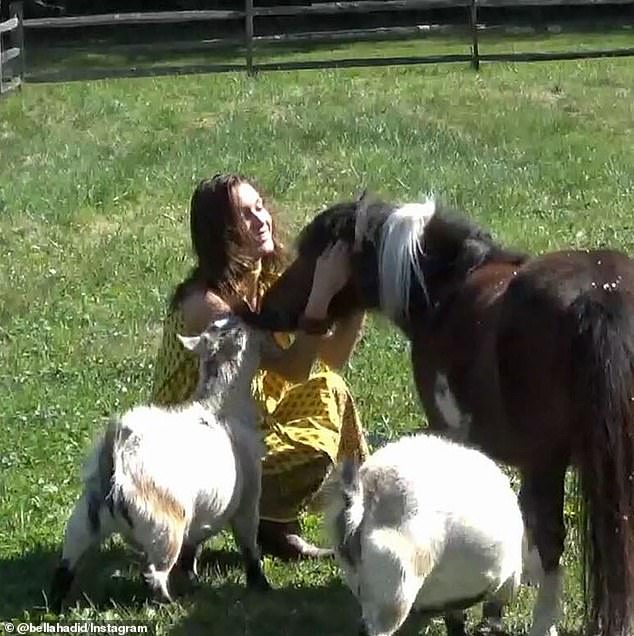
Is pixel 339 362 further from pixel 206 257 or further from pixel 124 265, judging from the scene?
pixel 124 265

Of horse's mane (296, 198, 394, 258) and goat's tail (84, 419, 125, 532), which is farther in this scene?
horse's mane (296, 198, 394, 258)

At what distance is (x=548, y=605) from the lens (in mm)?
3998

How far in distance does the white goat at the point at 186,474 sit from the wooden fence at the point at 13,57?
44.6ft

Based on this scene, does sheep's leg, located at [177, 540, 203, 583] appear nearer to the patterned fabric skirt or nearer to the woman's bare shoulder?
the patterned fabric skirt

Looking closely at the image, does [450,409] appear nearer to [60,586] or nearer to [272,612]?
[272,612]

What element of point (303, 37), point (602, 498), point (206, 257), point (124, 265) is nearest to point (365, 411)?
point (206, 257)

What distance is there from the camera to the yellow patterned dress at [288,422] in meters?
4.93

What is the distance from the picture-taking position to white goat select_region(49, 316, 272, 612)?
13.2 feet

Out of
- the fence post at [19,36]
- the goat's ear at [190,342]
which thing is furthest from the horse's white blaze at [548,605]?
the fence post at [19,36]

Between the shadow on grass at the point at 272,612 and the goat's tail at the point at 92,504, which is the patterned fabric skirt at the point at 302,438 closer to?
the shadow on grass at the point at 272,612

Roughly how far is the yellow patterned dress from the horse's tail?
1.43 m

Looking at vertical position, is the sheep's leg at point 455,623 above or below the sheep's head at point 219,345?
below

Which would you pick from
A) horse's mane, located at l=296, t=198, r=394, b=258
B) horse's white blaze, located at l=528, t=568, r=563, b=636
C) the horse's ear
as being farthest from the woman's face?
horse's white blaze, located at l=528, t=568, r=563, b=636

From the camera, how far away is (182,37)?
2844cm
